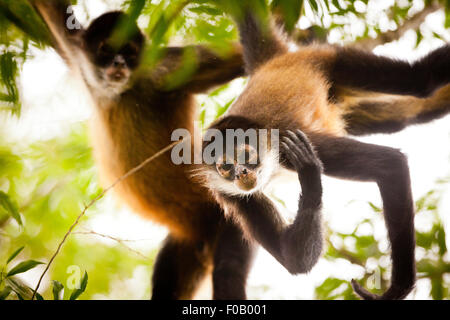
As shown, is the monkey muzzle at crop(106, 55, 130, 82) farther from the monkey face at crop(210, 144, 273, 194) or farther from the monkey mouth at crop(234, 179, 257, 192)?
the monkey mouth at crop(234, 179, 257, 192)

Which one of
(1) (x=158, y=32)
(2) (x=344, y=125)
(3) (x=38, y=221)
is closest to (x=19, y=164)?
(3) (x=38, y=221)

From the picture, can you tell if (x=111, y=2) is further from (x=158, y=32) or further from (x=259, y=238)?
(x=259, y=238)

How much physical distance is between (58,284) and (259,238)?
0.88 m

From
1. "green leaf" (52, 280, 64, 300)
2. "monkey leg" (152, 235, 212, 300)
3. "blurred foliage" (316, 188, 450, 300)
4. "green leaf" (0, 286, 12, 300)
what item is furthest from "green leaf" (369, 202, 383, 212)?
"green leaf" (0, 286, 12, 300)

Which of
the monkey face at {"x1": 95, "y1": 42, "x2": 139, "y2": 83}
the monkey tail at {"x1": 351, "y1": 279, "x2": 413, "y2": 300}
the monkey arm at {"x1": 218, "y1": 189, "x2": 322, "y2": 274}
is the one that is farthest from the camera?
the monkey face at {"x1": 95, "y1": 42, "x2": 139, "y2": 83}

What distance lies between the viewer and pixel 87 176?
254 centimetres

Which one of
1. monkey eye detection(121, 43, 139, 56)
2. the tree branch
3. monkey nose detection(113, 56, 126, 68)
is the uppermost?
monkey eye detection(121, 43, 139, 56)

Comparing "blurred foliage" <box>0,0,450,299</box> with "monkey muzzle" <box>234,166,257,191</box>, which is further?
"monkey muzzle" <box>234,166,257,191</box>

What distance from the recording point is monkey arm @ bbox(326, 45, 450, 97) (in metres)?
2.03

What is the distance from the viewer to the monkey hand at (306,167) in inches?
70.9

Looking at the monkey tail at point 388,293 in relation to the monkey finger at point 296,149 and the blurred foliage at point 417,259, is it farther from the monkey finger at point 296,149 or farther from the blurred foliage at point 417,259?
the monkey finger at point 296,149

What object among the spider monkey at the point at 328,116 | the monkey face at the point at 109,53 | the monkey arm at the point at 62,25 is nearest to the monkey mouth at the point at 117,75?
the monkey face at the point at 109,53

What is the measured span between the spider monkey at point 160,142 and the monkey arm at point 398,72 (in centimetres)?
64
